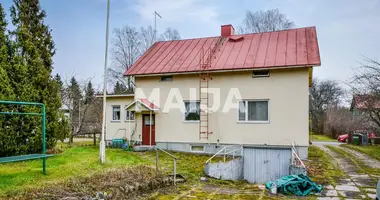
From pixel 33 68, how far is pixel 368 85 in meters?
17.3

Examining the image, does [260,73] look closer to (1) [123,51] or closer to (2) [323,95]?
(1) [123,51]

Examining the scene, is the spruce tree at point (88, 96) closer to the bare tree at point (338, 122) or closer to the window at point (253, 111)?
the window at point (253, 111)

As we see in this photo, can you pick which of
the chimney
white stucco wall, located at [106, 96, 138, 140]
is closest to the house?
the chimney

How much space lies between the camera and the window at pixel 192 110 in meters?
15.6

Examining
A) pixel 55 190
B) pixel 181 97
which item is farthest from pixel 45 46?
pixel 55 190

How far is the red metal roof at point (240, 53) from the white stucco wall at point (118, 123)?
2.95 meters

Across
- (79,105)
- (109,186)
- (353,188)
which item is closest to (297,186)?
(353,188)

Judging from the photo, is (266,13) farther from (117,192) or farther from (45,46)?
(117,192)

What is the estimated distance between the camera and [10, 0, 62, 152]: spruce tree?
10922 millimetres

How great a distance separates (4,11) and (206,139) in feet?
34.6

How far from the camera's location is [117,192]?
6.91 metres

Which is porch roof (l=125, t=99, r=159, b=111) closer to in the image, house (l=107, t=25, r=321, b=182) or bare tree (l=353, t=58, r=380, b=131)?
house (l=107, t=25, r=321, b=182)

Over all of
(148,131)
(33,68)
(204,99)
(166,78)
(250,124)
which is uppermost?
(166,78)

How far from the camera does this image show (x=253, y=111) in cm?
1452
